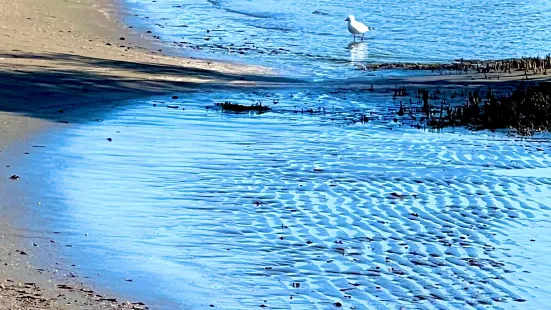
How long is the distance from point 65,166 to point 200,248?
9.91 feet

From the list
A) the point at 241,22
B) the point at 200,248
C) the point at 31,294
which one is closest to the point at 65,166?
the point at 200,248

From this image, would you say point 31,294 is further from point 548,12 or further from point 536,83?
point 548,12

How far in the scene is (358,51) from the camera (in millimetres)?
23406

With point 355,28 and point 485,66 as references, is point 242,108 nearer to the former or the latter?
point 485,66

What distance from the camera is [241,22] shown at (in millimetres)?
29719

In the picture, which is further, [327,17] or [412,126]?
[327,17]

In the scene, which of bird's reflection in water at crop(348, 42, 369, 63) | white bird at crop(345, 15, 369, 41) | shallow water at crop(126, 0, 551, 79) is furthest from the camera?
white bird at crop(345, 15, 369, 41)

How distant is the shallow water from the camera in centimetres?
2258

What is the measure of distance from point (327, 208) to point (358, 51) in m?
15.0

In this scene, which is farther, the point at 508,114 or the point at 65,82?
the point at 65,82

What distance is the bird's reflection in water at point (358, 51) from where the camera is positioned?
22.2 metres

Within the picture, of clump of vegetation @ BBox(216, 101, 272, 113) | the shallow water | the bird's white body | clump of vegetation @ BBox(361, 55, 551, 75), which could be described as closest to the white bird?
the bird's white body

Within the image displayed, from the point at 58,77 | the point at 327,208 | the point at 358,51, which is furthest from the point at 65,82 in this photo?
the point at 358,51

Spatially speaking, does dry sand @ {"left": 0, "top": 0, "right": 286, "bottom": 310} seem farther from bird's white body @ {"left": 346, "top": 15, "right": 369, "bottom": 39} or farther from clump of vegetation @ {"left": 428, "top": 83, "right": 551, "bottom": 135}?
bird's white body @ {"left": 346, "top": 15, "right": 369, "bottom": 39}
